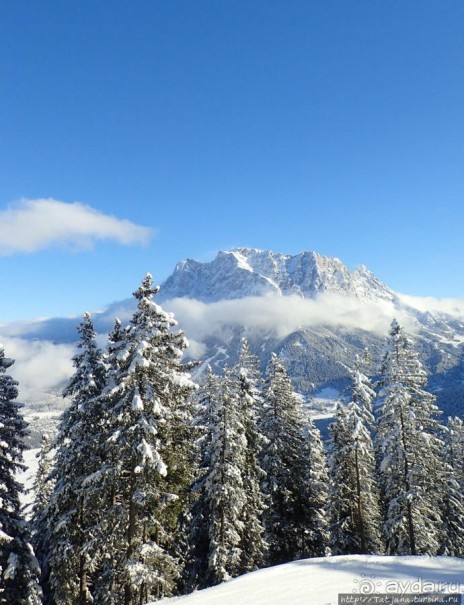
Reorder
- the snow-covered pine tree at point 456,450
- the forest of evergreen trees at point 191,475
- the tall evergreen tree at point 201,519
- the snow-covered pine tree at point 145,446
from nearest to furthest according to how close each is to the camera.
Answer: the snow-covered pine tree at point 145,446, the forest of evergreen trees at point 191,475, the tall evergreen tree at point 201,519, the snow-covered pine tree at point 456,450

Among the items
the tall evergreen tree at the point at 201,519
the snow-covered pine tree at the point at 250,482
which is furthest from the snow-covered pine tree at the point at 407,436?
the tall evergreen tree at the point at 201,519

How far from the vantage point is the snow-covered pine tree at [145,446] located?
15953 mm

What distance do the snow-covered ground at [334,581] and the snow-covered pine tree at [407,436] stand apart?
40.0 ft

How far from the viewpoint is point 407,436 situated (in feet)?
87.7

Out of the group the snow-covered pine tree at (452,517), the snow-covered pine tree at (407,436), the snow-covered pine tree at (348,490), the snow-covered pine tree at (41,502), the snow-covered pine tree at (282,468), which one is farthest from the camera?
the snow-covered pine tree at (452,517)

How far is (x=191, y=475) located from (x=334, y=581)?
686cm

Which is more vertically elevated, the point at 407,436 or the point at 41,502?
the point at 407,436

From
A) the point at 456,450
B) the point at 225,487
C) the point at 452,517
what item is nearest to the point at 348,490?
the point at 225,487

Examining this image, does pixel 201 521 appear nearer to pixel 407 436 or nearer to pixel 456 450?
pixel 407 436

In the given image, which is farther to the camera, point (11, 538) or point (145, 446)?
point (11, 538)

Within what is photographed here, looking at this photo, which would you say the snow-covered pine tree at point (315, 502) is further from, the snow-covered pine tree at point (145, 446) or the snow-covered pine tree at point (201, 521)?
the snow-covered pine tree at point (145, 446)

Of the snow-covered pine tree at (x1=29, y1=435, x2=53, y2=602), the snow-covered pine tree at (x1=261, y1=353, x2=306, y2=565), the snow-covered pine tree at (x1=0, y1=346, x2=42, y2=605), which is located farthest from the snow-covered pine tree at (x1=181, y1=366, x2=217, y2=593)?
the snow-covered pine tree at (x1=0, y1=346, x2=42, y2=605)

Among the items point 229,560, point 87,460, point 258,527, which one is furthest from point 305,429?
point 87,460

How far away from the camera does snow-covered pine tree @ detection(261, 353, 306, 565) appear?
101 feet
